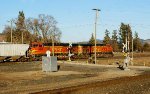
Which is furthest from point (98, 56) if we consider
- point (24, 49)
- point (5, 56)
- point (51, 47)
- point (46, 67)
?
point (46, 67)

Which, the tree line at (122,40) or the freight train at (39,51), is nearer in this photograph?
the freight train at (39,51)

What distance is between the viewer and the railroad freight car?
184 feet

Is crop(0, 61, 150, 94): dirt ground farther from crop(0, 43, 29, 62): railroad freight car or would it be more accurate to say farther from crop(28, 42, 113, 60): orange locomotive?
crop(28, 42, 113, 60): orange locomotive

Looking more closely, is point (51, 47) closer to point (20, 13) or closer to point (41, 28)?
point (41, 28)

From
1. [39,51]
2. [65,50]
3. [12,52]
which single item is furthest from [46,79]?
[65,50]

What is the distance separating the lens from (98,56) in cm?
7712

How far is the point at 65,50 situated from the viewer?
222 ft

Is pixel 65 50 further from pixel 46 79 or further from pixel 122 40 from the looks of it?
pixel 122 40

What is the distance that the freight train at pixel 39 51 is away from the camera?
187 ft

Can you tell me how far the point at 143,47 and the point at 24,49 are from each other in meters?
106

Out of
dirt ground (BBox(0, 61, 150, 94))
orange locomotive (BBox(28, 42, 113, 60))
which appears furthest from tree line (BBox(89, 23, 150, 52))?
dirt ground (BBox(0, 61, 150, 94))

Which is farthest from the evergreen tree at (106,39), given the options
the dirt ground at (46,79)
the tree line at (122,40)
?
the dirt ground at (46,79)

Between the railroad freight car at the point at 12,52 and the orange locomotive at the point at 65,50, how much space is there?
1602 millimetres

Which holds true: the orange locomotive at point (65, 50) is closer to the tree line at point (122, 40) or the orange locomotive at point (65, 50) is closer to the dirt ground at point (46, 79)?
the dirt ground at point (46, 79)
